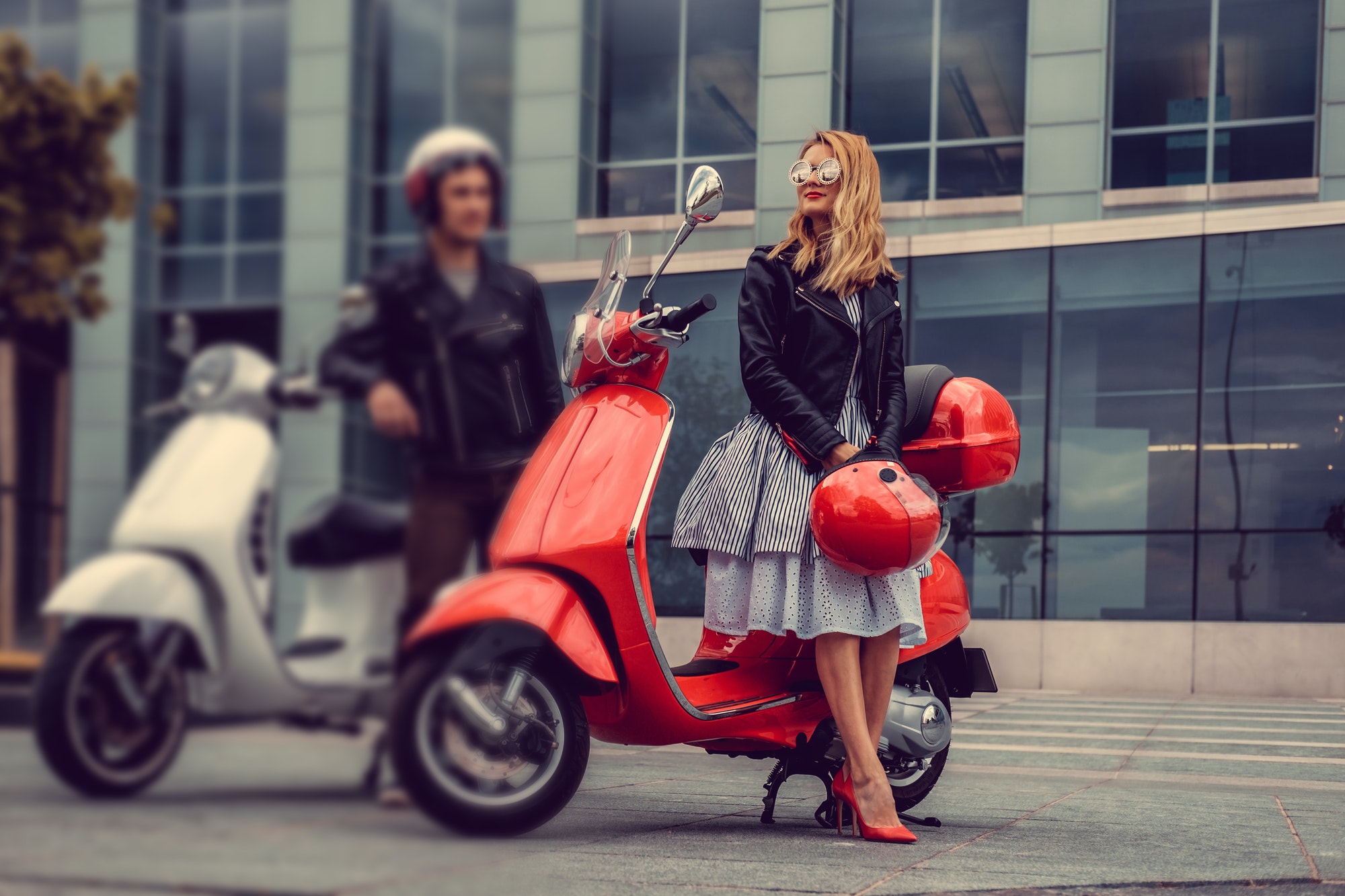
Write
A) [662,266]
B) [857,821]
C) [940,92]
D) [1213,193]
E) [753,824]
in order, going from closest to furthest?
[662,266], [940,92], [857,821], [753,824], [1213,193]

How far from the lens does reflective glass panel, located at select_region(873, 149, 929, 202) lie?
172 inches

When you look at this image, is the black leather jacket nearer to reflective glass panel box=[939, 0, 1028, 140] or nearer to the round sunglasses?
the round sunglasses

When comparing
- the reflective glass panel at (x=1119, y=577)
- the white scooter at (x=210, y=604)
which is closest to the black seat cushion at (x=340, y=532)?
the white scooter at (x=210, y=604)

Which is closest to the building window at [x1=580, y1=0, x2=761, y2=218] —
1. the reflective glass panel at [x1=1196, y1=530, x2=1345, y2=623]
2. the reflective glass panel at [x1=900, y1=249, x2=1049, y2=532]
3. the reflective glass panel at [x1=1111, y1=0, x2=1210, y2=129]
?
the reflective glass panel at [x1=1111, y1=0, x2=1210, y2=129]

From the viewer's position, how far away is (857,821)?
13.0 ft

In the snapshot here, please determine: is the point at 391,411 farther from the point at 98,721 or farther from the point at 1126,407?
the point at 1126,407

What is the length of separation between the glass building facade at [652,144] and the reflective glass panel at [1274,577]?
280 cm

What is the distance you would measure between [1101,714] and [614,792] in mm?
5884

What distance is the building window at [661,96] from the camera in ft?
3.94

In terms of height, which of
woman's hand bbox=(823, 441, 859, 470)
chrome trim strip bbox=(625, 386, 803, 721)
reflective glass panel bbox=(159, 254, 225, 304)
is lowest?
chrome trim strip bbox=(625, 386, 803, 721)

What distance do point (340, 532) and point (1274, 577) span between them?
12994 millimetres

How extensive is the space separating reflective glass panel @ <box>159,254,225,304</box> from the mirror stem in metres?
1.51

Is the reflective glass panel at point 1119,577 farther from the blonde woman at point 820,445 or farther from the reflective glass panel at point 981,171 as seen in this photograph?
the blonde woman at point 820,445

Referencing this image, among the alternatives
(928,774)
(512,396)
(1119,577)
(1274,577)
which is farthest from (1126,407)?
(512,396)
